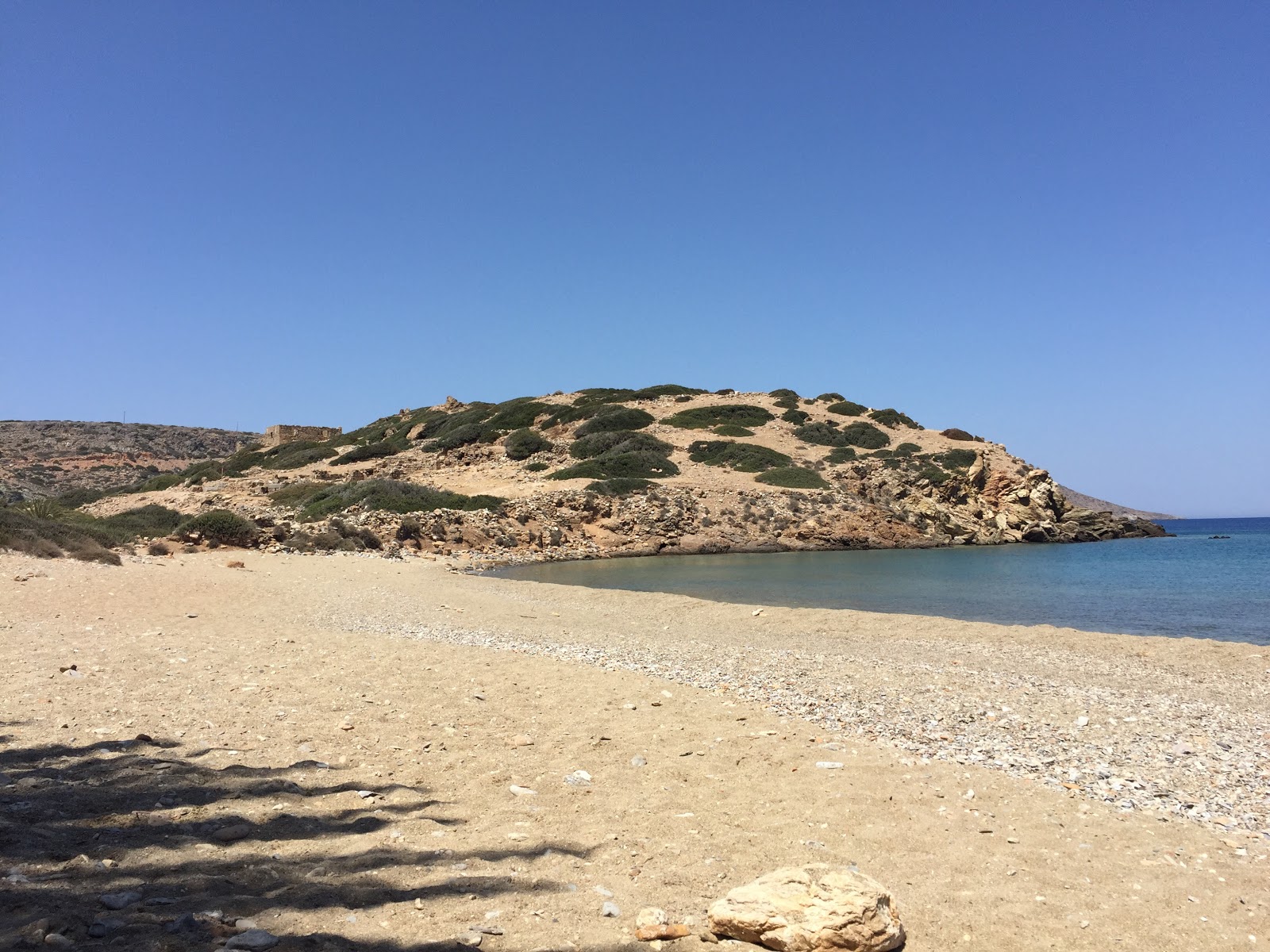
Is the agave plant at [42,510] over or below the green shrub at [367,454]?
below

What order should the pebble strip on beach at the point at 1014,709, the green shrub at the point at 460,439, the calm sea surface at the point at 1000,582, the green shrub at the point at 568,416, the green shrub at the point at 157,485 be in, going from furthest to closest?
the green shrub at the point at 568,416 < the green shrub at the point at 460,439 < the green shrub at the point at 157,485 < the calm sea surface at the point at 1000,582 < the pebble strip on beach at the point at 1014,709

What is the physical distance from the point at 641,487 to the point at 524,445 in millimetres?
10775

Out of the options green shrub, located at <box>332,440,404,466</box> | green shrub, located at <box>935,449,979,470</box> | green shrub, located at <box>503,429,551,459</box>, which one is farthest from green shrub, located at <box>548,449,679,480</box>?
green shrub, located at <box>935,449,979,470</box>

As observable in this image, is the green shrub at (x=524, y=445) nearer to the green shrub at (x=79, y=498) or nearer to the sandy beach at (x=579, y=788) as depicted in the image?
the green shrub at (x=79, y=498)

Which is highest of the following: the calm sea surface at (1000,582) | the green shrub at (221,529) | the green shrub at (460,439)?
the green shrub at (460,439)

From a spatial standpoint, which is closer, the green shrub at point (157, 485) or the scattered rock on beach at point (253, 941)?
the scattered rock on beach at point (253, 941)

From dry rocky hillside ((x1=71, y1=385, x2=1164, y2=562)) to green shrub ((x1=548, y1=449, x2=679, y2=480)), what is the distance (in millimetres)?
102

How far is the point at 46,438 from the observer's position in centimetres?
7325

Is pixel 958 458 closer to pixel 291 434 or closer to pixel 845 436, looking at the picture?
pixel 845 436

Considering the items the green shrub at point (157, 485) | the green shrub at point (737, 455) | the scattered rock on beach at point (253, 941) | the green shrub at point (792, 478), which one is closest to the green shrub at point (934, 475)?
the green shrub at point (792, 478)

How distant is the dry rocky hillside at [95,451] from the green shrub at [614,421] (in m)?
32.7

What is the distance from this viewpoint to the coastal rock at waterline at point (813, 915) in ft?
11.2

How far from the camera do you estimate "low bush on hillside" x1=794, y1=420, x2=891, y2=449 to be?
44469mm

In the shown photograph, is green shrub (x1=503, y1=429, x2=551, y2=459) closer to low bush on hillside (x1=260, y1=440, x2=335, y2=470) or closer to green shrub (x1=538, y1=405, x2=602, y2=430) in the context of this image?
green shrub (x1=538, y1=405, x2=602, y2=430)
